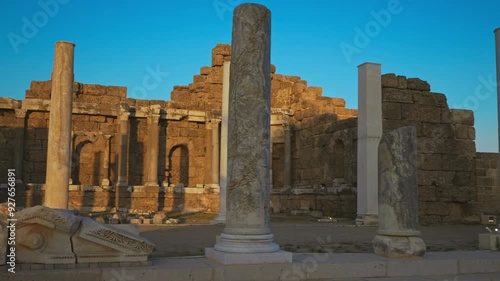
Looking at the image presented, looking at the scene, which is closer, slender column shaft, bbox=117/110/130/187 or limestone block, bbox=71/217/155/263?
limestone block, bbox=71/217/155/263

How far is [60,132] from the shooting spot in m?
13.4

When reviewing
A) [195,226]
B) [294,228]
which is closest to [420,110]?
[294,228]

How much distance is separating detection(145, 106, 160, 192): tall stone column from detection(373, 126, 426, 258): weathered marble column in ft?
52.6

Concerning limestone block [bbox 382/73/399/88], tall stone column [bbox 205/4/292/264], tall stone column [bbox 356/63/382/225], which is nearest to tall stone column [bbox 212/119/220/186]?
limestone block [bbox 382/73/399/88]

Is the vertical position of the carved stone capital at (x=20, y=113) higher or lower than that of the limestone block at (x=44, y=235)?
higher

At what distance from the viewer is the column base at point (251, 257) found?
269 inches

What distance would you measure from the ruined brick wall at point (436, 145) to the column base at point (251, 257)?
10747mm

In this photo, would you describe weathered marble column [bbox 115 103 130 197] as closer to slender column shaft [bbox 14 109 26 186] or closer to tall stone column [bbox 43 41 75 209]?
slender column shaft [bbox 14 109 26 186]

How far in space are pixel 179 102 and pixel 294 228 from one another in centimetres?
1309

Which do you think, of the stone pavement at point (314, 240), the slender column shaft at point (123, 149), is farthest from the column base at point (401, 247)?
the slender column shaft at point (123, 149)

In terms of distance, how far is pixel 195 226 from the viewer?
48.9ft

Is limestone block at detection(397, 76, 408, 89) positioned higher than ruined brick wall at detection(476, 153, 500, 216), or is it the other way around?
limestone block at detection(397, 76, 408, 89)

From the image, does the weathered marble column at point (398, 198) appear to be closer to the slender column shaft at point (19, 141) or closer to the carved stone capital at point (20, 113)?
the slender column shaft at point (19, 141)

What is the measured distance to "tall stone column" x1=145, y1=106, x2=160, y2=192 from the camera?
2319 cm
